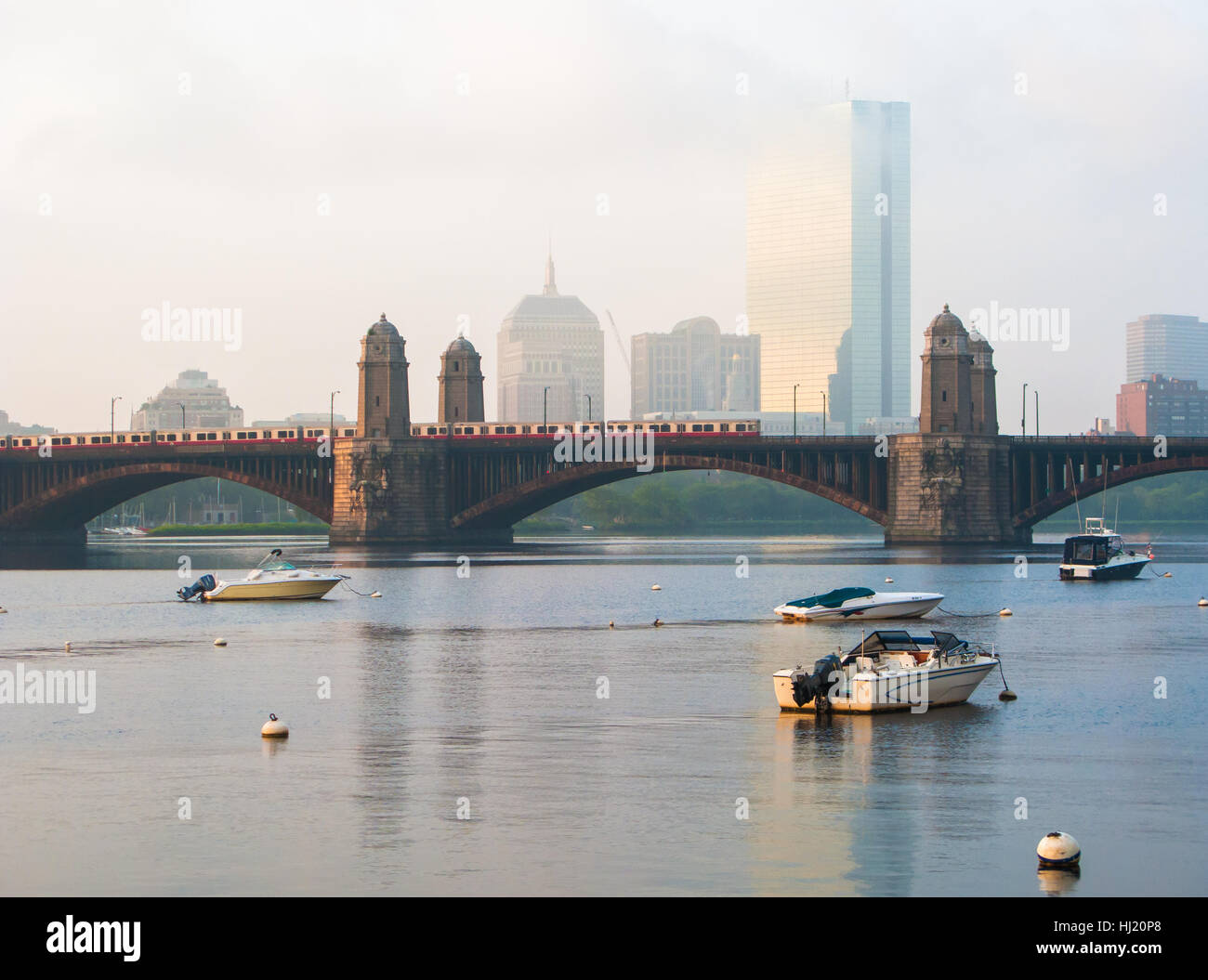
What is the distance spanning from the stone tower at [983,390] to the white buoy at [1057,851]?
159 metres

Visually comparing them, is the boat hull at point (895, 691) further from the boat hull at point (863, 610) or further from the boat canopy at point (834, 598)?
the boat canopy at point (834, 598)

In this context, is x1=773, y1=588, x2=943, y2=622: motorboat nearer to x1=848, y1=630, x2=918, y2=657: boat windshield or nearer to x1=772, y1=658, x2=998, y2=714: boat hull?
x1=848, y1=630, x2=918, y2=657: boat windshield

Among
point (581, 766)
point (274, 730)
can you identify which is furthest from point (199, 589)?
point (581, 766)

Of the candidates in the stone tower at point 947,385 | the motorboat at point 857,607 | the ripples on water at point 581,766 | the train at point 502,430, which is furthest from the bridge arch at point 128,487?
the motorboat at point 857,607

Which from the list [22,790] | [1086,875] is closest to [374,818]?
[22,790]

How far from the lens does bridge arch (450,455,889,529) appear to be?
552 ft

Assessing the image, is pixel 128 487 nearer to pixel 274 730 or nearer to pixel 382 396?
pixel 382 396

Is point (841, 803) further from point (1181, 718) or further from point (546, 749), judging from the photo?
point (1181, 718)

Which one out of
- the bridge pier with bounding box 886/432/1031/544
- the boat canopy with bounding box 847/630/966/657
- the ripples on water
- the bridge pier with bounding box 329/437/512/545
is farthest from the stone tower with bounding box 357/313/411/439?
the boat canopy with bounding box 847/630/966/657

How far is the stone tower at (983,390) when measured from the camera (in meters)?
188

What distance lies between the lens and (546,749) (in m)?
41.1

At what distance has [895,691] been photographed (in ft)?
154

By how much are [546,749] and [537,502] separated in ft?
471

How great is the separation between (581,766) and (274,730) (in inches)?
365
